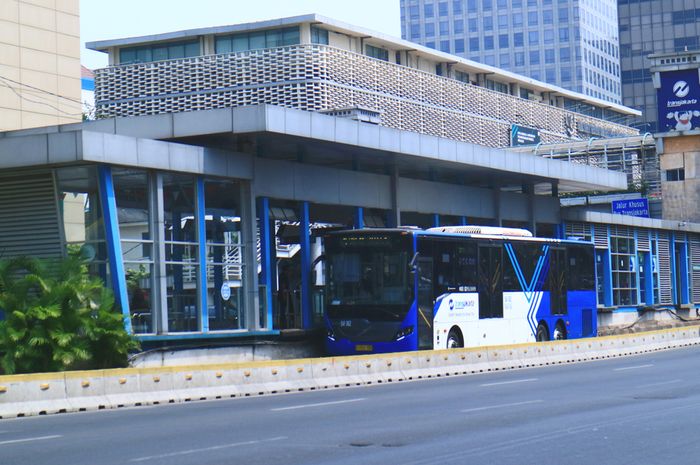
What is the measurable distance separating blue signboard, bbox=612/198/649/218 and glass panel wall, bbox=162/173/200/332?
1554 inches

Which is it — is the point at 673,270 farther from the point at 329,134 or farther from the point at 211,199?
the point at 211,199

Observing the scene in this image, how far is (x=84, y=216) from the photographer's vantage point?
27.2 meters

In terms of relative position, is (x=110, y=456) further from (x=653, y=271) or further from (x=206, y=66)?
(x=206, y=66)

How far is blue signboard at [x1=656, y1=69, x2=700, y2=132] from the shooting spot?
66.2m

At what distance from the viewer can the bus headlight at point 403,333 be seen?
3098cm

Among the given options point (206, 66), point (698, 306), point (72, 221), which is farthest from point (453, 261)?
point (206, 66)

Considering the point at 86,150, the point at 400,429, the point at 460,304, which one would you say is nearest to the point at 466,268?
the point at 460,304

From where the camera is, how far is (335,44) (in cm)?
9862

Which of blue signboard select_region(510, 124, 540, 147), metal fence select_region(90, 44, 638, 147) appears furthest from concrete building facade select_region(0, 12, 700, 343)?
blue signboard select_region(510, 124, 540, 147)

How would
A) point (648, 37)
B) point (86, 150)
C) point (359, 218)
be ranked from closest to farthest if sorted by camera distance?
1. point (86, 150)
2. point (359, 218)
3. point (648, 37)

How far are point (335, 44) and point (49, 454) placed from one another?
87.1 m

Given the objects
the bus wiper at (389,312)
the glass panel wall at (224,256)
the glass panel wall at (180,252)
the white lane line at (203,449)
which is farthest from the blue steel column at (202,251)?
the white lane line at (203,449)

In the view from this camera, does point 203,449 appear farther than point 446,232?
No

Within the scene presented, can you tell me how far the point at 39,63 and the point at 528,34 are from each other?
132 meters
